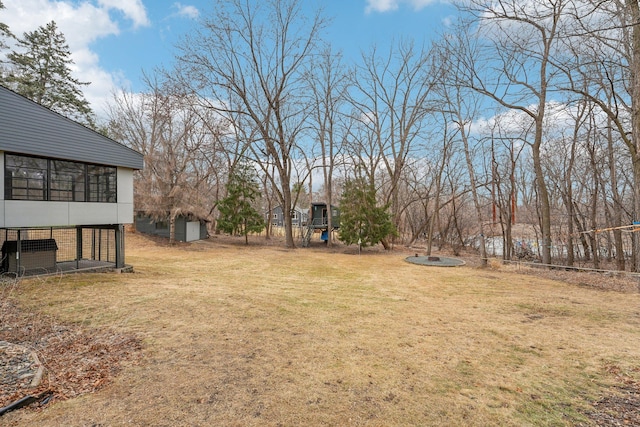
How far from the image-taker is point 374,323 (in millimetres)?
5539

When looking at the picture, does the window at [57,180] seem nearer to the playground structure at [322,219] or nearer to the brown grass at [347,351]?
the brown grass at [347,351]

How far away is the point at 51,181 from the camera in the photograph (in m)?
8.34

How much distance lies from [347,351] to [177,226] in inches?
730

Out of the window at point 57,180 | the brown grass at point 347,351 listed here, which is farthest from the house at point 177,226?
the brown grass at point 347,351

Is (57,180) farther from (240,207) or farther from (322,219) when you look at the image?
(322,219)

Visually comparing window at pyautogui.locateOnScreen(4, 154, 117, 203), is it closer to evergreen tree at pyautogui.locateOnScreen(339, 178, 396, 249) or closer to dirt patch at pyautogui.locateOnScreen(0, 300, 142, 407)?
dirt patch at pyautogui.locateOnScreen(0, 300, 142, 407)

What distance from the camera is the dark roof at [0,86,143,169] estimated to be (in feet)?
24.7

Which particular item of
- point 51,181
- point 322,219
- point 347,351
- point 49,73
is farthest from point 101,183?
point 49,73

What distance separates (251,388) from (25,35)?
28733mm

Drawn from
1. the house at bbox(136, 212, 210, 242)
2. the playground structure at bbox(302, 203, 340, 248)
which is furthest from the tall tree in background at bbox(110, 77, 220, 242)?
the playground structure at bbox(302, 203, 340, 248)

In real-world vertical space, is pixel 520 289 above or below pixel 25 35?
below

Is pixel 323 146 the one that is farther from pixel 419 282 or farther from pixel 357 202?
pixel 419 282

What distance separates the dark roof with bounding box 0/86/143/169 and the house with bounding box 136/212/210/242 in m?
10.3

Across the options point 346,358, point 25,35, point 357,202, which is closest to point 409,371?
point 346,358
